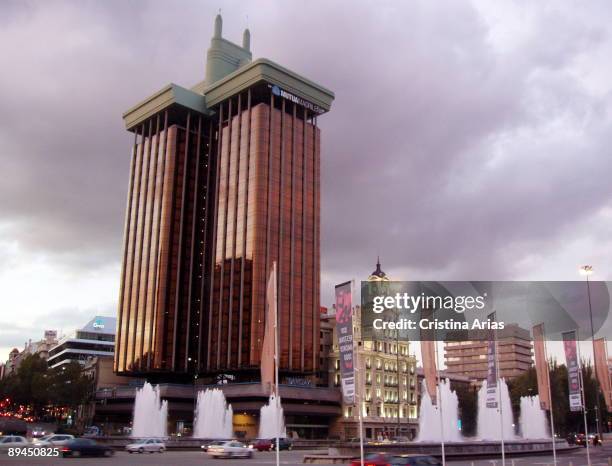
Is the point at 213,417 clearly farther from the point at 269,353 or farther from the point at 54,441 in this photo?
the point at 269,353

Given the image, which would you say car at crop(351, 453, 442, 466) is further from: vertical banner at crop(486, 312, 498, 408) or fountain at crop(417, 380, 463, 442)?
fountain at crop(417, 380, 463, 442)

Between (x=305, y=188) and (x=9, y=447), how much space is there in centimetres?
9312

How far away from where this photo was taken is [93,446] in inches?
2055

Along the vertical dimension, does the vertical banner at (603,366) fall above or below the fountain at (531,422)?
above

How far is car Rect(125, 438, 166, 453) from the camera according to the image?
65.0 meters

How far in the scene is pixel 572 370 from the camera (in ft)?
162

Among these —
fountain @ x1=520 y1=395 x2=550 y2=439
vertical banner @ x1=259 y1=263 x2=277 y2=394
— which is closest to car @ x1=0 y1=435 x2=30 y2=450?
vertical banner @ x1=259 y1=263 x2=277 y2=394

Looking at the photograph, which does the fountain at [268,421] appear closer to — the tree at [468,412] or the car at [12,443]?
the tree at [468,412]

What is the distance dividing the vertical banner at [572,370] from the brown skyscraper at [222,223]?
7919 centimetres

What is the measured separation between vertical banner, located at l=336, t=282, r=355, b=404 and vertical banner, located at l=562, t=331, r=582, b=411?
2451cm

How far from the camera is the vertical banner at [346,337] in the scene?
30.5 metres

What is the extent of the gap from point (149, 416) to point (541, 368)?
81.2m

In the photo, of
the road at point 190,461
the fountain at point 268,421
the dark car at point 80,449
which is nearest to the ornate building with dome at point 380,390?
the fountain at point 268,421

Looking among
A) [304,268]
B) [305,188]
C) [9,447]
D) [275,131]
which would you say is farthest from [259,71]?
[9,447]
